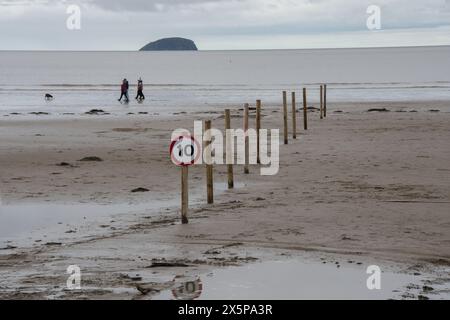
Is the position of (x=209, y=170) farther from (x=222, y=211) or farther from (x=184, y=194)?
(x=184, y=194)

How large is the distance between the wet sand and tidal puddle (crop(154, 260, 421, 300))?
0.24 m

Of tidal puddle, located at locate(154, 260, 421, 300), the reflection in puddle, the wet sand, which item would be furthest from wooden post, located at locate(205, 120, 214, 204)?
the reflection in puddle

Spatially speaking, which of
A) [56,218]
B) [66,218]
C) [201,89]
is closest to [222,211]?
[66,218]

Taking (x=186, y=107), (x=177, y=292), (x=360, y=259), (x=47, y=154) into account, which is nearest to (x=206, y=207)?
(x=360, y=259)

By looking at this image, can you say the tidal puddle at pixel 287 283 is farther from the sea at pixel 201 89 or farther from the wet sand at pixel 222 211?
the sea at pixel 201 89

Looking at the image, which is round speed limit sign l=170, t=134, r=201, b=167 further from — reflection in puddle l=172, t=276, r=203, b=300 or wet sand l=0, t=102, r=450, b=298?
reflection in puddle l=172, t=276, r=203, b=300

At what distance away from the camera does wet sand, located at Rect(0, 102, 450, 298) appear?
31.9 ft

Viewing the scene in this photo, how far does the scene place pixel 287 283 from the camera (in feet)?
29.4

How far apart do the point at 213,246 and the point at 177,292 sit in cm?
243

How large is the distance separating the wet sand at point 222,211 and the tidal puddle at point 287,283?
24 cm

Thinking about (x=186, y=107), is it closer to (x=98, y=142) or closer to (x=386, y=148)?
(x=98, y=142)

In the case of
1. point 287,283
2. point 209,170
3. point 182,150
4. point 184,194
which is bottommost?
point 287,283

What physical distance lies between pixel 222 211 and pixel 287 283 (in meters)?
4.57

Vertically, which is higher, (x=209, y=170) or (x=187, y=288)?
(x=209, y=170)
